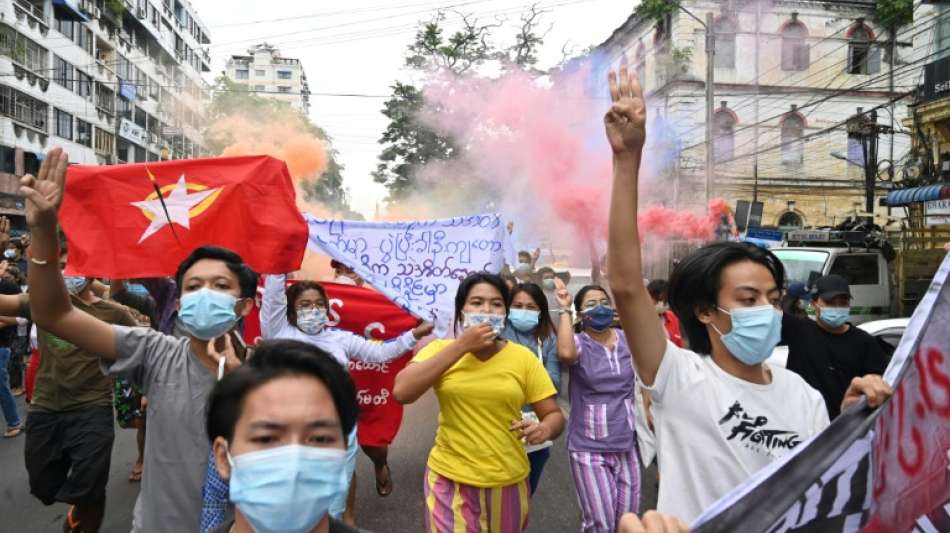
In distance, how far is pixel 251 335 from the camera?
Answer: 579 cm

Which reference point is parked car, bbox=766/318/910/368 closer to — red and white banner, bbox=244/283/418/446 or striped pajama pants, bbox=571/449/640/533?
striped pajama pants, bbox=571/449/640/533

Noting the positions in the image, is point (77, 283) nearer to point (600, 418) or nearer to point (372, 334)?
point (372, 334)

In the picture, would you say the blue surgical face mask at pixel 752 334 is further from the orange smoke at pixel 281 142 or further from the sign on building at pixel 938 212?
the sign on building at pixel 938 212

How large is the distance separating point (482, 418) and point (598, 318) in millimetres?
1318

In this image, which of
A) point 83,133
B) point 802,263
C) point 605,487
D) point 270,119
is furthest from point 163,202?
point 83,133

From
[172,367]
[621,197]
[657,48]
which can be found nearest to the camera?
[621,197]

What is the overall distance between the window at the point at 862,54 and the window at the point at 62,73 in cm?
3470

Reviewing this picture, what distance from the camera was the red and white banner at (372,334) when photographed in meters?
5.47

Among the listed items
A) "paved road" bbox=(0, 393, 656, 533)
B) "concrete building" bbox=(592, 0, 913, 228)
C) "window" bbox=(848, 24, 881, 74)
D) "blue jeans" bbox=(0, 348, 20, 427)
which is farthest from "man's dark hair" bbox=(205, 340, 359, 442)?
"window" bbox=(848, 24, 881, 74)

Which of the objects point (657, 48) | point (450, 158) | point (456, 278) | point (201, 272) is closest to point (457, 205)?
point (450, 158)

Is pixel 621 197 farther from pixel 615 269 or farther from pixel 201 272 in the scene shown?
pixel 201 272

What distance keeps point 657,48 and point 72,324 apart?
30.7m

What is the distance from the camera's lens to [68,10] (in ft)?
106

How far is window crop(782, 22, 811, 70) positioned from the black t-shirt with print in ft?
97.1
